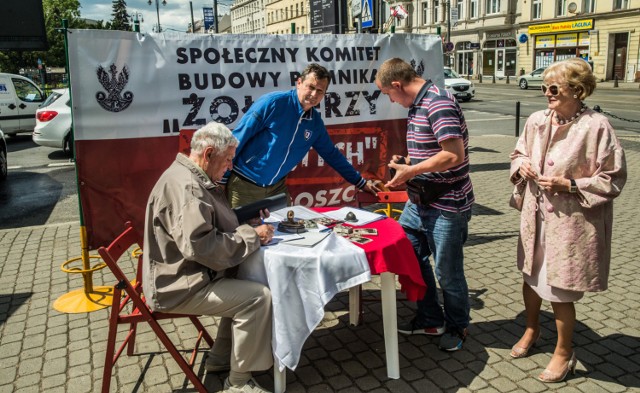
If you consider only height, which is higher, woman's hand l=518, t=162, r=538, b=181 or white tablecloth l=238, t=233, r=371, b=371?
woman's hand l=518, t=162, r=538, b=181

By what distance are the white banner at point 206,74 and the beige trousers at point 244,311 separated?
231cm

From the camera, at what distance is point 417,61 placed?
5.96 meters

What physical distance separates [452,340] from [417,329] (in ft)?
1.06

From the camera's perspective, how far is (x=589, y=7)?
39.1m

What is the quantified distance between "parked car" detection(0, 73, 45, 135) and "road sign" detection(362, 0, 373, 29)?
10.8m

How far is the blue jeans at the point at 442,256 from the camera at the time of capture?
3.55 metres

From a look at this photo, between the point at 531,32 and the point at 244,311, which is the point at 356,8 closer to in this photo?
the point at 244,311

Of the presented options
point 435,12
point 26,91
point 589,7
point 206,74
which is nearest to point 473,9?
point 435,12

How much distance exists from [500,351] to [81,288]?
3.69 metres

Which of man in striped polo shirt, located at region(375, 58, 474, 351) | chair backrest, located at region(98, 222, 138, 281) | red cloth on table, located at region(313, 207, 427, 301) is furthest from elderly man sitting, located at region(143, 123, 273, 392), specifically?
man in striped polo shirt, located at region(375, 58, 474, 351)

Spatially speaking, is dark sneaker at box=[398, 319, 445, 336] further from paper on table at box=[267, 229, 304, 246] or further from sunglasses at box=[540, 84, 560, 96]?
sunglasses at box=[540, 84, 560, 96]

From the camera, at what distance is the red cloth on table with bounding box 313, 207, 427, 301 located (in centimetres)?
315


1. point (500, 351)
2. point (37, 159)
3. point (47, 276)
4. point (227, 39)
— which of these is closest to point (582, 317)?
point (500, 351)

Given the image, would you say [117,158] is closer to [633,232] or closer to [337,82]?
[337,82]
